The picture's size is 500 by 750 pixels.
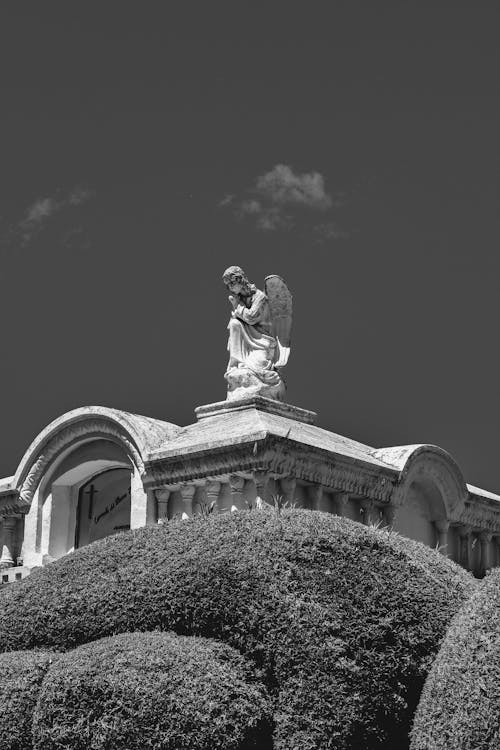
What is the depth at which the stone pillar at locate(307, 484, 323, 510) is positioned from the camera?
15047mm

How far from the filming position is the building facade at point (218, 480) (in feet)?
48.2

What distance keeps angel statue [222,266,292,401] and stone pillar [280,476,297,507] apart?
2.28 m

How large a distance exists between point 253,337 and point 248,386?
3.35ft

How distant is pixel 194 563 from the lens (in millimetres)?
7719

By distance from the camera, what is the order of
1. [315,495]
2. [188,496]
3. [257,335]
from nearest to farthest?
[315,495] < [188,496] < [257,335]

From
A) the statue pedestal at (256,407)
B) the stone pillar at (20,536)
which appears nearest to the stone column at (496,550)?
the statue pedestal at (256,407)

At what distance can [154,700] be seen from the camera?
22.8 feet

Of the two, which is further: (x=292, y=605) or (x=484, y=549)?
(x=484, y=549)

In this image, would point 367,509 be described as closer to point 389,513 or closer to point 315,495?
point 389,513

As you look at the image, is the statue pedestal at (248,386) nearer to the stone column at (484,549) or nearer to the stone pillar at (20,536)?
the stone pillar at (20,536)

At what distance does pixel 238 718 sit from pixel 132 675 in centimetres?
79

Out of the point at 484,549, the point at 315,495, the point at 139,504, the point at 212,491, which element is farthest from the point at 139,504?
the point at 484,549

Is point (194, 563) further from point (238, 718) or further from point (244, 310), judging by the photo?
point (244, 310)

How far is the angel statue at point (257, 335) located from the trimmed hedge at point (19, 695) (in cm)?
916
